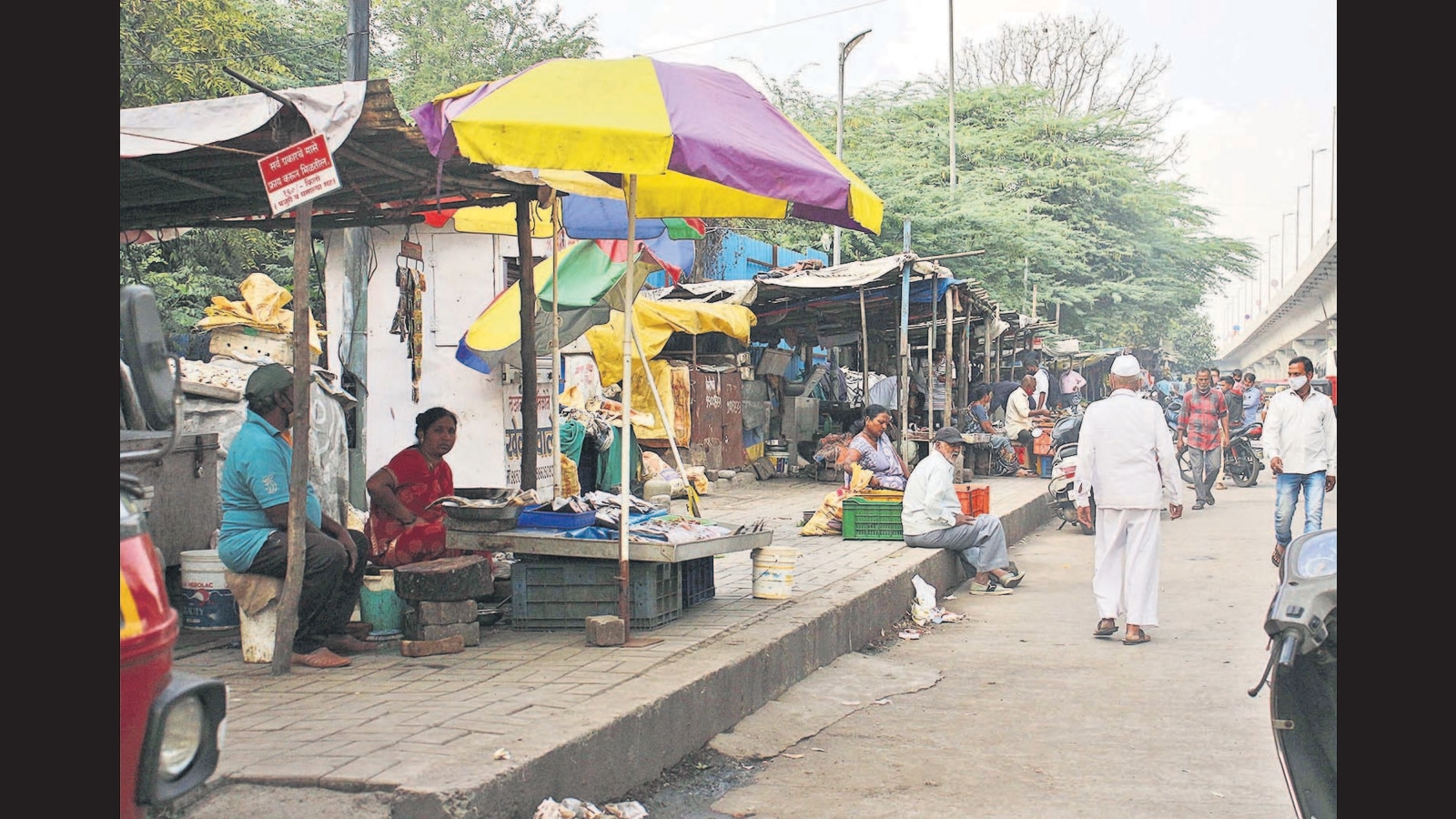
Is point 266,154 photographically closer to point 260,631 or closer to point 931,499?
point 260,631

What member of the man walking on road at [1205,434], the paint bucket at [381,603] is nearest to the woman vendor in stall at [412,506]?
the paint bucket at [381,603]

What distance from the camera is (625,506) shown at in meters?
5.98

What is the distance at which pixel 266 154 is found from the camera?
18.9ft

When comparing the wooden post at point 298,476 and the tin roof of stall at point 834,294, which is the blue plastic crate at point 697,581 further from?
the tin roof of stall at point 834,294

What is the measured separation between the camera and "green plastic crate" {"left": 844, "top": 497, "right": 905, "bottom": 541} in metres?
10.5

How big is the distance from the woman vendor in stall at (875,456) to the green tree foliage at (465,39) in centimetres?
1794

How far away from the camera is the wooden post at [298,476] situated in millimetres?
5375

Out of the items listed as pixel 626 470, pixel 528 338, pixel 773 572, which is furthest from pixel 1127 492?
pixel 528 338

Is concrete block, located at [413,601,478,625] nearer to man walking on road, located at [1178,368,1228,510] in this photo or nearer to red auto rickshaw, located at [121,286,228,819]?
red auto rickshaw, located at [121,286,228,819]

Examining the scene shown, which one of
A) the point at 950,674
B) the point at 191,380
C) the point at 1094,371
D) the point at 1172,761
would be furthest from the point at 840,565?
the point at 1094,371

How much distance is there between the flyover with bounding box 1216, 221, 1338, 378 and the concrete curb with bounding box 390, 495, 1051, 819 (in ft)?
70.6

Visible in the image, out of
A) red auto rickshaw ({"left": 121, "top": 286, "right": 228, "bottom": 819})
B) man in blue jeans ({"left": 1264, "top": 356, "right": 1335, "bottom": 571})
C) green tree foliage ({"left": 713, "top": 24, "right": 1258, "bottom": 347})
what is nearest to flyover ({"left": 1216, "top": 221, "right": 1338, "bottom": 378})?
green tree foliage ({"left": 713, "top": 24, "right": 1258, "bottom": 347})
